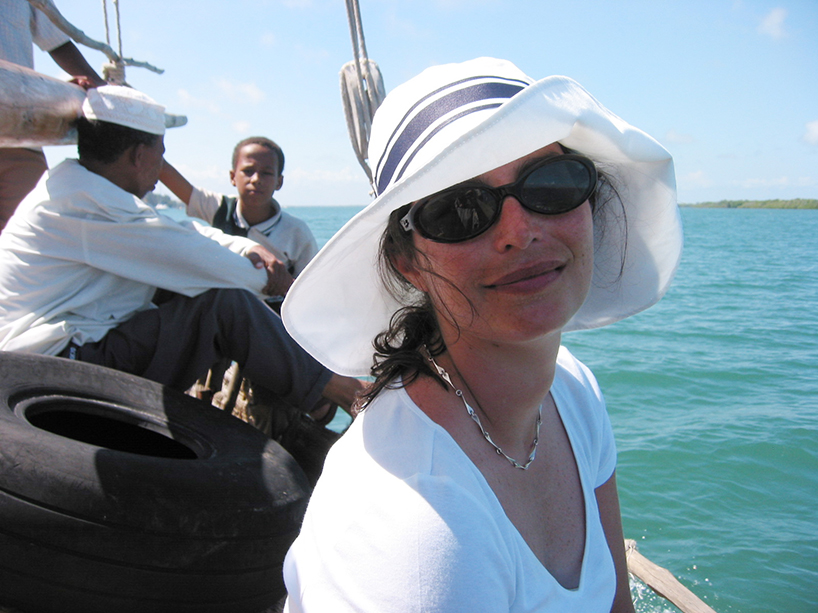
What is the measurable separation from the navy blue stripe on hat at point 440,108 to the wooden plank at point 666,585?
2169mm

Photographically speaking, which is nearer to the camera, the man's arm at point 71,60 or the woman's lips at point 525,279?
the woman's lips at point 525,279

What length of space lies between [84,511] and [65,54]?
3404 millimetres

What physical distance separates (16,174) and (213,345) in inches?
64.7

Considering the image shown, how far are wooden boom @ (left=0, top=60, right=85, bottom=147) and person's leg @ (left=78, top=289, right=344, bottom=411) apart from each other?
2.78 feet

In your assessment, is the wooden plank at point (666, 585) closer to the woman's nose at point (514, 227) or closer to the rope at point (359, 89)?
the woman's nose at point (514, 227)

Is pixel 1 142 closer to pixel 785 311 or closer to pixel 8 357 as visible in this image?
pixel 8 357

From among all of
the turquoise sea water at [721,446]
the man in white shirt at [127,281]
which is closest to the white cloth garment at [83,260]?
the man in white shirt at [127,281]

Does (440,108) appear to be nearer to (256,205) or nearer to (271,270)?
(271,270)

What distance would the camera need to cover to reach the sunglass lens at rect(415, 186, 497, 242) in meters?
1.07

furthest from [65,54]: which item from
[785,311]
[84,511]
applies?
[785,311]

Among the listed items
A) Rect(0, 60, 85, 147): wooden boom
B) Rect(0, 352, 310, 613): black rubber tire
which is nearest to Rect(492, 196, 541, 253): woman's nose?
Rect(0, 352, 310, 613): black rubber tire

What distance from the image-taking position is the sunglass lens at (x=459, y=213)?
1.07m

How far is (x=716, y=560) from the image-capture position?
15.2 ft

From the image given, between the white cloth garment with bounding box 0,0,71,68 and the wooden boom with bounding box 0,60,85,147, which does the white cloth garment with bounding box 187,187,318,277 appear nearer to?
the white cloth garment with bounding box 0,0,71,68
